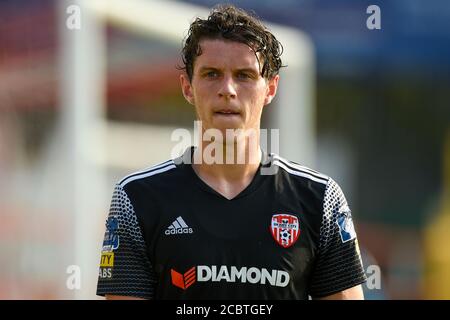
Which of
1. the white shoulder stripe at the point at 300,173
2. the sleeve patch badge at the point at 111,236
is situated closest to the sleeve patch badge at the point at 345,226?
the white shoulder stripe at the point at 300,173

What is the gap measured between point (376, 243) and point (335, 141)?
1.54 m

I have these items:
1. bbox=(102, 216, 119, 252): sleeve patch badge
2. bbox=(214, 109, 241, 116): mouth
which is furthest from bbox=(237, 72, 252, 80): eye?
bbox=(102, 216, 119, 252): sleeve patch badge

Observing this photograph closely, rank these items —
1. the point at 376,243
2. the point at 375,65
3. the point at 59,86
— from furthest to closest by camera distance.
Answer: the point at 375,65 < the point at 376,243 < the point at 59,86

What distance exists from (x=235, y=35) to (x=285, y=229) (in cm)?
69

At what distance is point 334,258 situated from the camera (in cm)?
273

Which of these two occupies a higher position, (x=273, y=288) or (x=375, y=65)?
(x=375, y=65)

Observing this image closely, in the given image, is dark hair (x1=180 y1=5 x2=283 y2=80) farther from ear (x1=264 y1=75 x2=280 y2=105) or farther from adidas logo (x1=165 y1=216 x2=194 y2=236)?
adidas logo (x1=165 y1=216 x2=194 y2=236)

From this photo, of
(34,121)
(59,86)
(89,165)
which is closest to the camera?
(89,165)

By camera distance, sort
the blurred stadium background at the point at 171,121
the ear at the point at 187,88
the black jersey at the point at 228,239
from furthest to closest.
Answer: the blurred stadium background at the point at 171,121 < the ear at the point at 187,88 < the black jersey at the point at 228,239

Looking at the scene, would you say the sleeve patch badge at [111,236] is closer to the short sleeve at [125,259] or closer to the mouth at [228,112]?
the short sleeve at [125,259]

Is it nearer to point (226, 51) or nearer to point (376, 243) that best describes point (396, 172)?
point (376, 243)

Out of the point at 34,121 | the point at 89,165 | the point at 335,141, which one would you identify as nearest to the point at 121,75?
the point at 34,121

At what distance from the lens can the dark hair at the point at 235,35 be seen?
9.15 ft

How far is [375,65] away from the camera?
1042 centimetres
